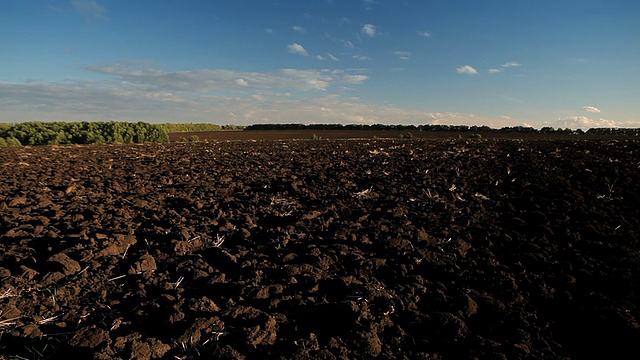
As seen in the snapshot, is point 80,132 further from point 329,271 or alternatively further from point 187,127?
point 187,127

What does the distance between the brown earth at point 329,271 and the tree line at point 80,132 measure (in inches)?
1231

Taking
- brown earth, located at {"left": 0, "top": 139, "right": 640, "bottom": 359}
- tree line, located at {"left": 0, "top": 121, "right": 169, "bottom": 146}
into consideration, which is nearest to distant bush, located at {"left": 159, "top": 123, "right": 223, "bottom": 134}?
tree line, located at {"left": 0, "top": 121, "right": 169, "bottom": 146}

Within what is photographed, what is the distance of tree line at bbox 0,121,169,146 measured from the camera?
32688mm

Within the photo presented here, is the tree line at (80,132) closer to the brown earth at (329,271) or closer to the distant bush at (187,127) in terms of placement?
the distant bush at (187,127)

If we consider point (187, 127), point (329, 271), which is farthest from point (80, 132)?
point (187, 127)

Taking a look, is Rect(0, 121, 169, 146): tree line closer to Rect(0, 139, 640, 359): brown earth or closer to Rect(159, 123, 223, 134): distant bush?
Rect(159, 123, 223, 134): distant bush

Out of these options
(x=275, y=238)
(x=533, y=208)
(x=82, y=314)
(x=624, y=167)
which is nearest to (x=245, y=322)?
(x=82, y=314)

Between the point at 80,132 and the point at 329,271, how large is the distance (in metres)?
39.3

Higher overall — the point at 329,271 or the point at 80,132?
the point at 80,132

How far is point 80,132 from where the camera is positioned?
35188mm

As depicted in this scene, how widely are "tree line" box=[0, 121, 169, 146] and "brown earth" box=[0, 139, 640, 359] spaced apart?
31.3m

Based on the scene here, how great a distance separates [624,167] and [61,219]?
11.8m

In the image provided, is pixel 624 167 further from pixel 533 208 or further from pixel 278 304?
pixel 278 304

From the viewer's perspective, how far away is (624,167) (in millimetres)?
8695
